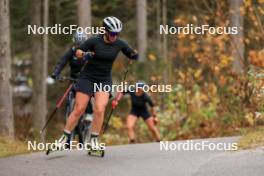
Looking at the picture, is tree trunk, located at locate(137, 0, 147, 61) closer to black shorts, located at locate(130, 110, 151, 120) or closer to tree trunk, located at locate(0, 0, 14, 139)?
black shorts, located at locate(130, 110, 151, 120)

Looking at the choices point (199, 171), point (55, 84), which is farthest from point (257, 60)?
point (55, 84)

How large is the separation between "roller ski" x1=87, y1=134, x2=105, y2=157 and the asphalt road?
133mm

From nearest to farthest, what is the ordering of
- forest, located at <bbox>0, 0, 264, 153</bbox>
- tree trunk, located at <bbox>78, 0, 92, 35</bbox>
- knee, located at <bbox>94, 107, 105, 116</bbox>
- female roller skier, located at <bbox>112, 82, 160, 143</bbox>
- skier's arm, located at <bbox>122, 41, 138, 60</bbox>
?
knee, located at <bbox>94, 107, 105, 116</bbox>, skier's arm, located at <bbox>122, 41, 138, 60</bbox>, forest, located at <bbox>0, 0, 264, 153</bbox>, female roller skier, located at <bbox>112, 82, 160, 143</bbox>, tree trunk, located at <bbox>78, 0, 92, 35</bbox>

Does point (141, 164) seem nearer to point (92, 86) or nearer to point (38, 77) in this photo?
point (92, 86)

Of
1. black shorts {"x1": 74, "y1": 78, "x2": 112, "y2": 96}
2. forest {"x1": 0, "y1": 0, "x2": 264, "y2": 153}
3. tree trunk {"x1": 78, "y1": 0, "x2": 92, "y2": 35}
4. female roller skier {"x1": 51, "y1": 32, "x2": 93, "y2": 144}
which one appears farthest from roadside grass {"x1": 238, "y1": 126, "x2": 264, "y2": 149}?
tree trunk {"x1": 78, "y1": 0, "x2": 92, "y2": 35}

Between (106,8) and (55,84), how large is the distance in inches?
174

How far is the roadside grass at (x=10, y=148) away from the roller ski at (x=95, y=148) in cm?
167

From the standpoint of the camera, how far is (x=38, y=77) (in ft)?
86.5

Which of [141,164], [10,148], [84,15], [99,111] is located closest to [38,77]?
[84,15]

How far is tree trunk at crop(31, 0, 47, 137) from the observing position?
85.2 ft

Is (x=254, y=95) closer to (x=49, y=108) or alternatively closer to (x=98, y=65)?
(x=98, y=65)

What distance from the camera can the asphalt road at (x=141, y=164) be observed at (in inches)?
431

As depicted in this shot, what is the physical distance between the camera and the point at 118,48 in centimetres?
1248

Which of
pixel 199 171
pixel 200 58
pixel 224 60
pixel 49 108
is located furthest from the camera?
pixel 49 108
